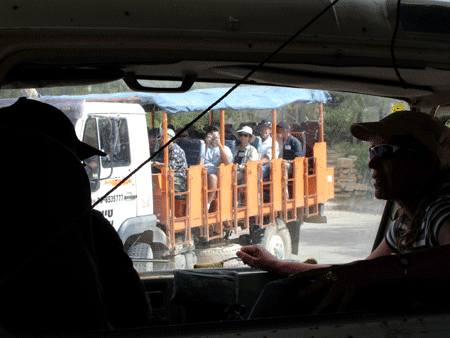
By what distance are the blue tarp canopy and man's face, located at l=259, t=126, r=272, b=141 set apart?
480mm

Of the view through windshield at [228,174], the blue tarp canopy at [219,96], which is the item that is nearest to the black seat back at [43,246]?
the view through windshield at [228,174]

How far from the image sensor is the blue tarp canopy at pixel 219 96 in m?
7.17

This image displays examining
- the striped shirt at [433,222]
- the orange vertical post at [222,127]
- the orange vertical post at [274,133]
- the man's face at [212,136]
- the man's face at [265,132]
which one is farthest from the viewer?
the man's face at [265,132]

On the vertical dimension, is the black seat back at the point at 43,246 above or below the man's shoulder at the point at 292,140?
below

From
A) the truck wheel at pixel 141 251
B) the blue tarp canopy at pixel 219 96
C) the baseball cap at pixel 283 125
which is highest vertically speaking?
the blue tarp canopy at pixel 219 96

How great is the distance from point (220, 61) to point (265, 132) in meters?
8.10

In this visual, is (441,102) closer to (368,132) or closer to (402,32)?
(368,132)

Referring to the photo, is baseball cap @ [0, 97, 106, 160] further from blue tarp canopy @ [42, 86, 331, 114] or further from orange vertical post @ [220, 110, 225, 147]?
orange vertical post @ [220, 110, 225, 147]

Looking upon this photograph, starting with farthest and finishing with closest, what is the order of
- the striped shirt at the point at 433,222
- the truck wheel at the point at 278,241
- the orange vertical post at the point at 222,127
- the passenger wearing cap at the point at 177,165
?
the truck wheel at the point at 278,241
the orange vertical post at the point at 222,127
the passenger wearing cap at the point at 177,165
the striped shirt at the point at 433,222

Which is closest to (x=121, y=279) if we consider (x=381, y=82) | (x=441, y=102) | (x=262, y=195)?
(x=381, y=82)

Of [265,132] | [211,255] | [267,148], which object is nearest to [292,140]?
[265,132]

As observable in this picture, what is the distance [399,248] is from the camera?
1830 millimetres

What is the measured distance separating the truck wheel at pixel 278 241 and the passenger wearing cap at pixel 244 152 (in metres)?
1.11

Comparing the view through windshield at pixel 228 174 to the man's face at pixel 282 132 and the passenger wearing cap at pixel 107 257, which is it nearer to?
the man's face at pixel 282 132
